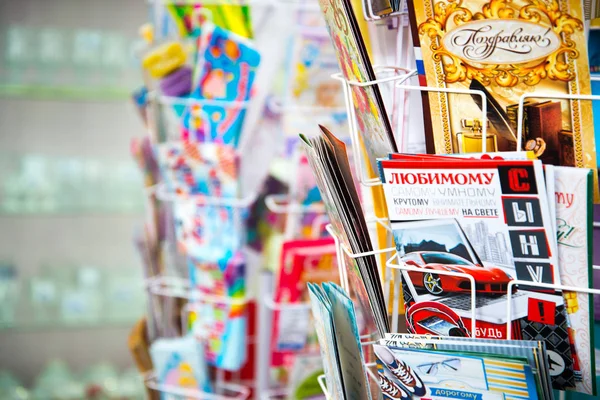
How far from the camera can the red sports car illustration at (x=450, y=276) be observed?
525mm

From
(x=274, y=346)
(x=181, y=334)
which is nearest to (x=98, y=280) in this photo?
(x=181, y=334)

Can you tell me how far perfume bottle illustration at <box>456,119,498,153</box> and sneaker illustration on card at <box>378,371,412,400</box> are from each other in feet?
0.66

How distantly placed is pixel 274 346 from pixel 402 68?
664mm

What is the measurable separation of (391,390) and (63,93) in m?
1.55

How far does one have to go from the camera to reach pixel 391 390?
549mm

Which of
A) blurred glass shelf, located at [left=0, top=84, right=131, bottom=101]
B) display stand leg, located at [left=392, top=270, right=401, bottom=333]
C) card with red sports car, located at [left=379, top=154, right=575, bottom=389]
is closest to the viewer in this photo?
card with red sports car, located at [left=379, top=154, right=575, bottom=389]

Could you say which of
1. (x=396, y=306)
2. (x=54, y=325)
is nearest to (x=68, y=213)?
(x=54, y=325)

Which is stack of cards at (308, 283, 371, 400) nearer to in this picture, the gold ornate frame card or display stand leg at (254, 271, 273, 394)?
the gold ornate frame card

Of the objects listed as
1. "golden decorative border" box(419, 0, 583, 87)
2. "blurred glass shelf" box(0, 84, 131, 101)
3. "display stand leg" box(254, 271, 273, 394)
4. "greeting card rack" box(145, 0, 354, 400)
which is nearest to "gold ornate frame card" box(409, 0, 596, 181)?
"golden decorative border" box(419, 0, 583, 87)

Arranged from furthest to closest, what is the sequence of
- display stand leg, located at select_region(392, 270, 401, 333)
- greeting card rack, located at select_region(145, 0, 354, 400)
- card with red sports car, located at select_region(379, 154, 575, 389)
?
greeting card rack, located at select_region(145, 0, 354, 400) → display stand leg, located at select_region(392, 270, 401, 333) → card with red sports car, located at select_region(379, 154, 575, 389)

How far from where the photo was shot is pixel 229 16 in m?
1.23

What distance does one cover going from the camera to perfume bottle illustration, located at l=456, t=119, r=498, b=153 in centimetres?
55

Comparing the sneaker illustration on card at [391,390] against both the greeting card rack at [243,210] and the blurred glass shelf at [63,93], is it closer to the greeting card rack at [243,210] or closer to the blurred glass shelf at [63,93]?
the greeting card rack at [243,210]

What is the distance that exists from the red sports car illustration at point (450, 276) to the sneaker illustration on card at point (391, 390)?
0.08m
